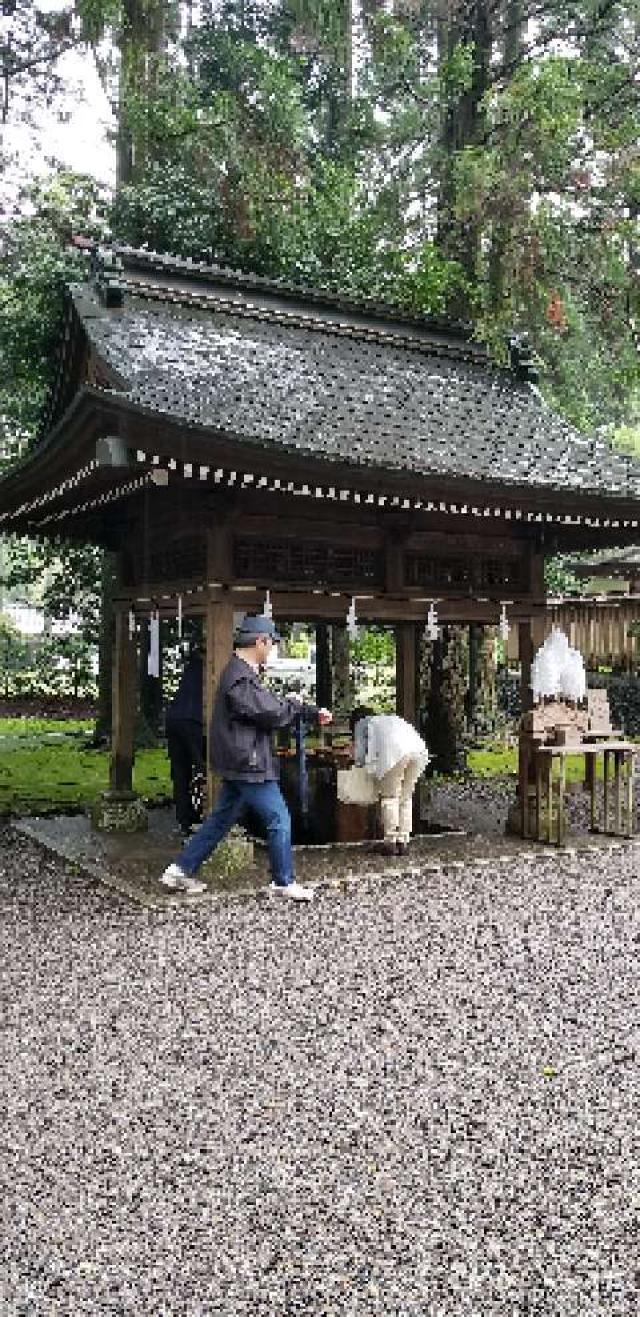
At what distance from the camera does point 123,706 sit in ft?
30.6

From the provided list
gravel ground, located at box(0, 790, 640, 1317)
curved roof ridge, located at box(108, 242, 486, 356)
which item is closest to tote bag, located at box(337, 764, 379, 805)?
gravel ground, located at box(0, 790, 640, 1317)

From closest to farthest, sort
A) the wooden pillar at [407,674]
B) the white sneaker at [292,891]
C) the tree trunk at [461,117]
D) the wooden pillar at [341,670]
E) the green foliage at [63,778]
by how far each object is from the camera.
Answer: the white sneaker at [292,891] < the wooden pillar at [407,674] < the green foliage at [63,778] < the tree trunk at [461,117] < the wooden pillar at [341,670]

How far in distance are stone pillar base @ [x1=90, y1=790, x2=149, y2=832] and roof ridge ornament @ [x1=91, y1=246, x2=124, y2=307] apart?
428cm

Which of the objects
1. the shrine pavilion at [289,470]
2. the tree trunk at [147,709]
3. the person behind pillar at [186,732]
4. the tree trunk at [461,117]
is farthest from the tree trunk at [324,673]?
the person behind pillar at [186,732]

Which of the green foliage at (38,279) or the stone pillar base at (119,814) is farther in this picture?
the green foliage at (38,279)

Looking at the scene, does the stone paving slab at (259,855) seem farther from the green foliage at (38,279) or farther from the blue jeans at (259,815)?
the green foliage at (38,279)

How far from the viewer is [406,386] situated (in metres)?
9.70

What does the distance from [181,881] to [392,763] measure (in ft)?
6.42

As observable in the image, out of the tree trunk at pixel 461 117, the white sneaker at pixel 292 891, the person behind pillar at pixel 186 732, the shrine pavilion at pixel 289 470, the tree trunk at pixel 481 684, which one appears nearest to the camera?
the white sneaker at pixel 292 891

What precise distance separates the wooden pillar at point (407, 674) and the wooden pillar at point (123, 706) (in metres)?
2.51

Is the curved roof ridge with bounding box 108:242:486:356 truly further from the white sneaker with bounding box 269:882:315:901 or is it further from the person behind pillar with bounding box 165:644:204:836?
the white sneaker with bounding box 269:882:315:901

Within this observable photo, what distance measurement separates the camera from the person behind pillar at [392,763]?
796 centimetres

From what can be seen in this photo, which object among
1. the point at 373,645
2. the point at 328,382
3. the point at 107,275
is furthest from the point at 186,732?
the point at 373,645

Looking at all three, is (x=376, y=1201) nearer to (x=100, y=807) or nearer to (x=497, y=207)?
(x=100, y=807)
